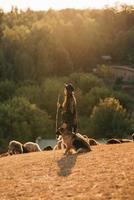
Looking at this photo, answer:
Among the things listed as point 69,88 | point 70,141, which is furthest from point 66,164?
point 69,88

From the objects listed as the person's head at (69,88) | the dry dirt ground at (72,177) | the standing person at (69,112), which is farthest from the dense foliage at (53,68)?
the dry dirt ground at (72,177)

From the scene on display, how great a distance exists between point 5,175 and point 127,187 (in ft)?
17.2

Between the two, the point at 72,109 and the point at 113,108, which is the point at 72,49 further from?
the point at 72,109

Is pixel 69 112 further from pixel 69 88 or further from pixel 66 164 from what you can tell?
pixel 66 164

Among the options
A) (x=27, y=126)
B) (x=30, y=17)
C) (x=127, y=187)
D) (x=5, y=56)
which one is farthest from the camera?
(x=30, y=17)

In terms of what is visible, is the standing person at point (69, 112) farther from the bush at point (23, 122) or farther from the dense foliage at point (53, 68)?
the bush at point (23, 122)

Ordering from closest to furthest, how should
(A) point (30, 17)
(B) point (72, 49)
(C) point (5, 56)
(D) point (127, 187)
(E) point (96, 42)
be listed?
(D) point (127, 187)
(C) point (5, 56)
(B) point (72, 49)
(E) point (96, 42)
(A) point (30, 17)

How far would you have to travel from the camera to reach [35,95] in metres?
80.3

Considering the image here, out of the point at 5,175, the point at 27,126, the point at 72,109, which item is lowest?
the point at 27,126

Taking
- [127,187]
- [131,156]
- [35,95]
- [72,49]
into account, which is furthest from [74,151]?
[72,49]

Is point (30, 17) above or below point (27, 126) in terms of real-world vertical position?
above

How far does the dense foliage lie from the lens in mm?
68562

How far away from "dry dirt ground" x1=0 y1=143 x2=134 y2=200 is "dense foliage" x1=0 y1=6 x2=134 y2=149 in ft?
142

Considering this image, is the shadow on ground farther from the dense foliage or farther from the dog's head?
the dense foliage
